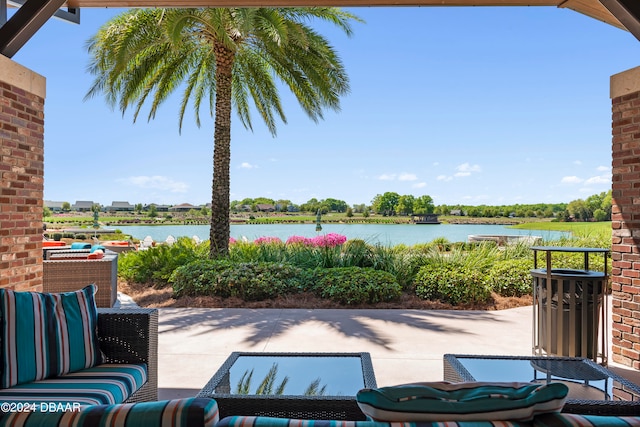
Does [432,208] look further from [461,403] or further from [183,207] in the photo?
[461,403]

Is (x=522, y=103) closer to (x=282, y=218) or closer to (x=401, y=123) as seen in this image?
(x=401, y=123)

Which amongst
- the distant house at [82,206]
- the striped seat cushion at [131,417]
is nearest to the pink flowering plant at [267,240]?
the striped seat cushion at [131,417]

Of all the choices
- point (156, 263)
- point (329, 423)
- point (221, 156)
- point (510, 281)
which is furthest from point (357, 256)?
point (329, 423)

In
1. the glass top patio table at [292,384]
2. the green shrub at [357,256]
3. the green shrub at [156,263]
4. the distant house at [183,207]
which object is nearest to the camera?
the glass top patio table at [292,384]

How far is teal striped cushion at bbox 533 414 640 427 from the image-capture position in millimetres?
1131

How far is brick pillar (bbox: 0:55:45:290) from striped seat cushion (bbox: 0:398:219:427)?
357 centimetres

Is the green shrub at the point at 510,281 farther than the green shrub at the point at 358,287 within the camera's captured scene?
Yes

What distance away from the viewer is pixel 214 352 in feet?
15.4

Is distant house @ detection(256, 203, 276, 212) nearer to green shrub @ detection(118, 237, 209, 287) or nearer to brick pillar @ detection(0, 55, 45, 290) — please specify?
green shrub @ detection(118, 237, 209, 287)

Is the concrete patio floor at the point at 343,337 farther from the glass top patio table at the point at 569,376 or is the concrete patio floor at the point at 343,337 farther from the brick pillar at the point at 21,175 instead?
the brick pillar at the point at 21,175

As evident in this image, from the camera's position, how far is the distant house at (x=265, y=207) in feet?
83.0

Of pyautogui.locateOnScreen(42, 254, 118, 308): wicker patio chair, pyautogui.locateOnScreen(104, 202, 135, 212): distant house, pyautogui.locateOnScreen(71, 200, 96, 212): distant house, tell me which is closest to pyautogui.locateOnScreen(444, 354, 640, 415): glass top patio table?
pyautogui.locateOnScreen(42, 254, 118, 308): wicker patio chair

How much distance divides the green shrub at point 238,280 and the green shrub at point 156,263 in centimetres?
92

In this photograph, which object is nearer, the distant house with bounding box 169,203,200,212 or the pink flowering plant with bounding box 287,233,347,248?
the pink flowering plant with bounding box 287,233,347,248
